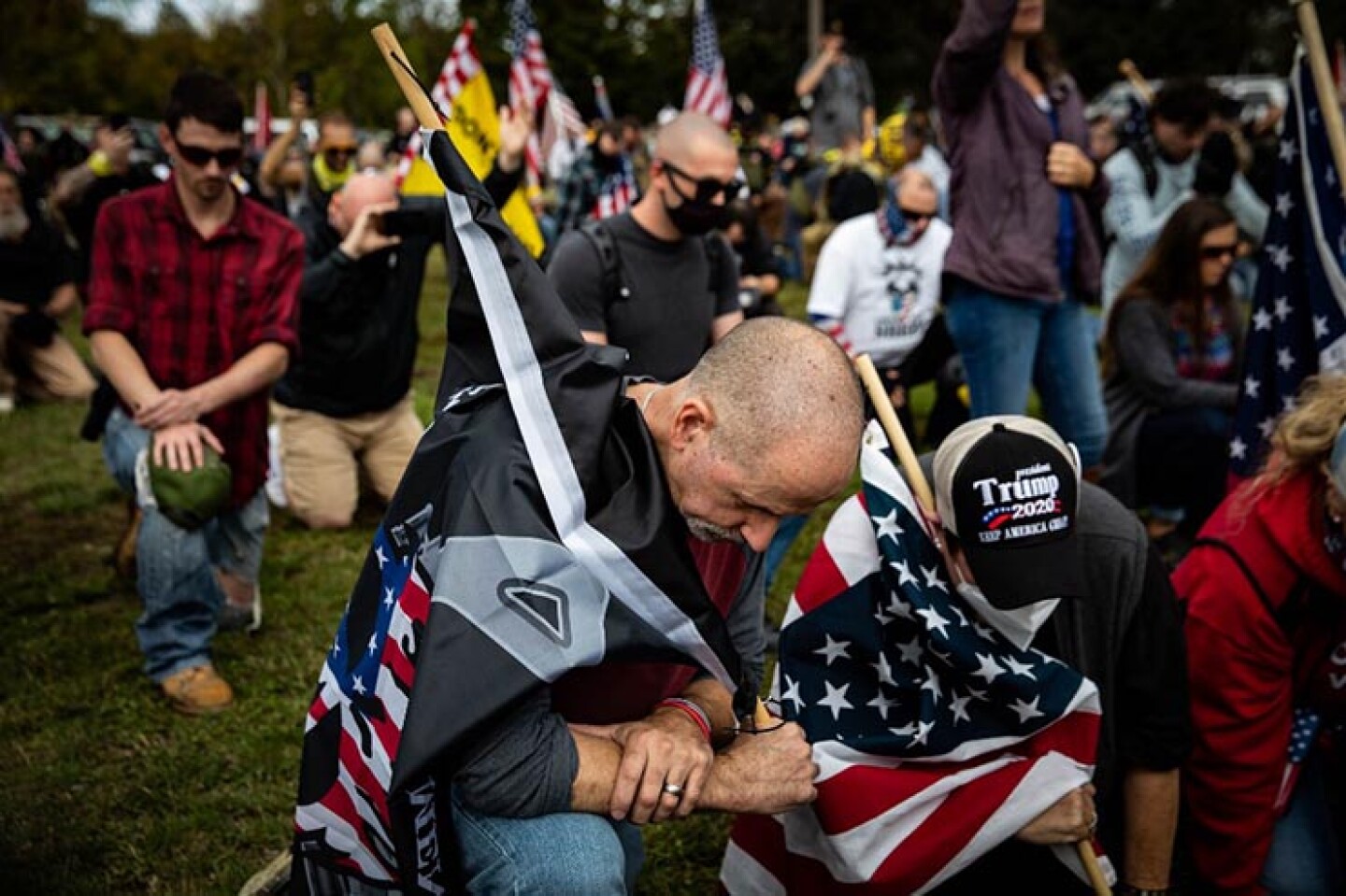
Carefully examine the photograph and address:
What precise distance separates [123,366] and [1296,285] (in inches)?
147

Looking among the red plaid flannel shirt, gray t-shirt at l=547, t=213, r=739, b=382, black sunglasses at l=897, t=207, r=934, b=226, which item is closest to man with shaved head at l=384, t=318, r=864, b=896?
gray t-shirt at l=547, t=213, r=739, b=382

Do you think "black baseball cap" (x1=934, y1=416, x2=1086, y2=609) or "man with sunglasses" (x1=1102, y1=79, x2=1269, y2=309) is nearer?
"black baseball cap" (x1=934, y1=416, x2=1086, y2=609)

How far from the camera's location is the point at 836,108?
49.6 ft

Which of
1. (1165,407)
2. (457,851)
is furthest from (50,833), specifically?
(1165,407)

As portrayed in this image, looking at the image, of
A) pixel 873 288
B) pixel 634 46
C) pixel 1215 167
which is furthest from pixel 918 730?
pixel 634 46

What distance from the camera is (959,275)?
4.46 meters

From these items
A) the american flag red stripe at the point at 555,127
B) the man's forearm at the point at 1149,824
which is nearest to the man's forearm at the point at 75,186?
the american flag red stripe at the point at 555,127

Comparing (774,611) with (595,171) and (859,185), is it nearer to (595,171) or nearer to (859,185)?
(859,185)

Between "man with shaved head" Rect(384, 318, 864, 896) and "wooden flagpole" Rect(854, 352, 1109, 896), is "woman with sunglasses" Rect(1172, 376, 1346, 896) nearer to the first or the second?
"wooden flagpole" Rect(854, 352, 1109, 896)

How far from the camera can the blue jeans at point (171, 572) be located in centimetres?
400

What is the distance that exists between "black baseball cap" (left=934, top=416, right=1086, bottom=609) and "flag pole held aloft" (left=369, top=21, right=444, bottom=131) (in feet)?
3.98

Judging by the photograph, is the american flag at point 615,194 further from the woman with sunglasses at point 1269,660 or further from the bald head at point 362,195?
the woman with sunglasses at point 1269,660

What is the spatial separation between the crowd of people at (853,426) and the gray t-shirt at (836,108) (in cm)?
734

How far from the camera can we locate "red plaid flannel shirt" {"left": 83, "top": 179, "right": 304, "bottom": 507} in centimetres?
397
